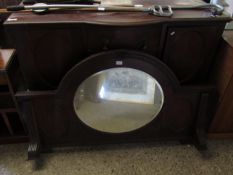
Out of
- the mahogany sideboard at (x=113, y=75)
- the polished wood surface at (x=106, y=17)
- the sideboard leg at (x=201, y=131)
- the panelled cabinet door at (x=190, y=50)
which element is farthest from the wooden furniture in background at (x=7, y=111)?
the sideboard leg at (x=201, y=131)

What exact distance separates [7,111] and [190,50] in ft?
3.10

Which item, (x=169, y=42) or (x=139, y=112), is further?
(x=139, y=112)

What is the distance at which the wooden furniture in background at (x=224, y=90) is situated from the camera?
42.4 inches

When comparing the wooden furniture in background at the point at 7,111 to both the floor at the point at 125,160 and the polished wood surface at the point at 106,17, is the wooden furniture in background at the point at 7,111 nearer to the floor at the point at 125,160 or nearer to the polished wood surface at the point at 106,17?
the floor at the point at 125,160

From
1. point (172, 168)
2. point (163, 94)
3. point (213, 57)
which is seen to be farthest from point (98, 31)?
point (172, 168)

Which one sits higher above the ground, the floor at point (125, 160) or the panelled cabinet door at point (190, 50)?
the panelled cabinet door at point (190, 50)

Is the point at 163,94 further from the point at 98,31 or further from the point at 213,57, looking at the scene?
the point at 98,31

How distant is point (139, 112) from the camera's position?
120cm

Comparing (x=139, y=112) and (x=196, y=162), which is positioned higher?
(x=139, y=112)

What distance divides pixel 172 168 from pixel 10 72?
95 cm

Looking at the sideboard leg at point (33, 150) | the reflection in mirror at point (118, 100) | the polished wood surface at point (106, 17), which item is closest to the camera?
the polished wood surface at point (106, 17)

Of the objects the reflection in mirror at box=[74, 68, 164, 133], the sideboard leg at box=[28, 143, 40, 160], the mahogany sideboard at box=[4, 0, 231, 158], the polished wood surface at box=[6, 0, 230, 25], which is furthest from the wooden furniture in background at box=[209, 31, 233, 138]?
the sideboard leg at box=[28, 143, 40, 160]

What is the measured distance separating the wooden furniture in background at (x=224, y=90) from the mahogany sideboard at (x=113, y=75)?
0.04 meters

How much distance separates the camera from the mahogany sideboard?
3.09 feet
